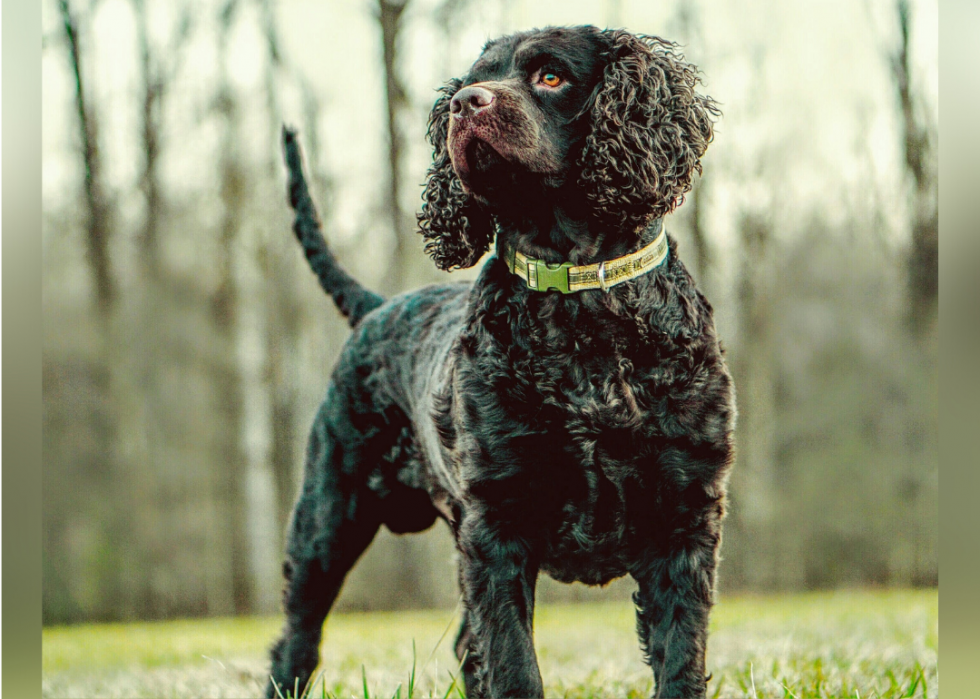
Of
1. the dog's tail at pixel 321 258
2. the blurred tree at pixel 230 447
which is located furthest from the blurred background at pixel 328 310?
the dog's tail at pixel 321 258

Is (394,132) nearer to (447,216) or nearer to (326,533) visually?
(326,533)

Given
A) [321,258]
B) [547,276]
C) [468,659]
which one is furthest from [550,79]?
[468,659]

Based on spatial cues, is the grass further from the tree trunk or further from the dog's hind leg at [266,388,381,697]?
the tree trunk

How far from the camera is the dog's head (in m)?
2.09

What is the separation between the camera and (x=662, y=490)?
210cm

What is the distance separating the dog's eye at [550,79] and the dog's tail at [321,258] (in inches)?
56.5

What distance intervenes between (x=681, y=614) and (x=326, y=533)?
1.53 metres

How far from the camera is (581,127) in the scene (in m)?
2.26

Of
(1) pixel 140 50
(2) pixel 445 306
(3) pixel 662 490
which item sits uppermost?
(1) pixel 140 50

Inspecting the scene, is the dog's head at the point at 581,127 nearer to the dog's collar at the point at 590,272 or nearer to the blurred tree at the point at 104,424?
the dog's collar at the point at 590,272

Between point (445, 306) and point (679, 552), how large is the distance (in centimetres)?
124

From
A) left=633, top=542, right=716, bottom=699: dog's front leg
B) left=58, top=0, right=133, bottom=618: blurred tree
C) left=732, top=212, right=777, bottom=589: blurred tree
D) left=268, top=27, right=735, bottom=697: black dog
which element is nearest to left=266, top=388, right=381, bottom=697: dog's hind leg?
left=268, top=27, right=735, bottom=697: black dog
